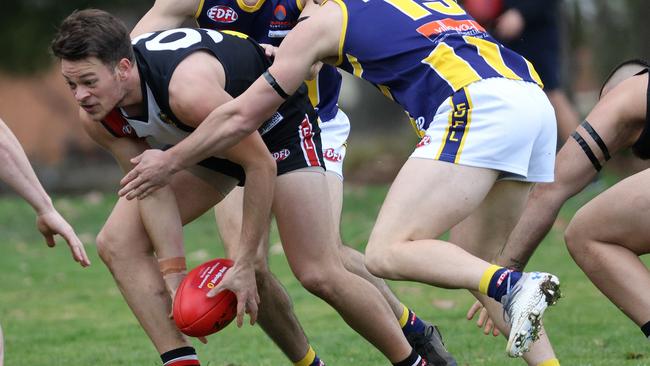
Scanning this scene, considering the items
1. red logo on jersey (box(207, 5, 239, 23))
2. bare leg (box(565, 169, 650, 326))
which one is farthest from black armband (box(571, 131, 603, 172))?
red logo on jersey (box(207, 5, 239, 23))

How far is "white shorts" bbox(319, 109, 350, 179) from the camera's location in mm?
6180

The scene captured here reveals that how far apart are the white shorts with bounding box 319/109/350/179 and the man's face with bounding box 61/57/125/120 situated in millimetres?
1601

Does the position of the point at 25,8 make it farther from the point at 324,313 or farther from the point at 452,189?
the point at 452,189

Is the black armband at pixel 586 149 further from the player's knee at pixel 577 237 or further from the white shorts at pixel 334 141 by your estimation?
the white shorts at pixel 334 141

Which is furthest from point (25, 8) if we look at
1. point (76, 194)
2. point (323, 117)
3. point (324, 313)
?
point (323, 117)

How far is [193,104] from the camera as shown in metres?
4.71

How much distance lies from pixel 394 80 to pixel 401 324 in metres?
1.66

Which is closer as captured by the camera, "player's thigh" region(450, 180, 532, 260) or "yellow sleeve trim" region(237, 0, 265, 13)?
"player's thigh" region(450, 180, 532, 260)

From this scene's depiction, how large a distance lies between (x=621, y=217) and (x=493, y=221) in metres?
0.59

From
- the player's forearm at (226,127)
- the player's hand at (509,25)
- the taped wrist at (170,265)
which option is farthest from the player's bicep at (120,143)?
the player's hand at (509,25)

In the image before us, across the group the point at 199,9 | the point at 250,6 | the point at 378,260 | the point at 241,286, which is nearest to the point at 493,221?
→ the point at 378,260

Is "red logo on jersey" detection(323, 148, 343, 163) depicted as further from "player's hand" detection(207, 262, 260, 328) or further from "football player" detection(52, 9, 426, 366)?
"player's hand" detection(207, 262, 260, 328)

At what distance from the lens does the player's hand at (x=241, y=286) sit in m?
4.96

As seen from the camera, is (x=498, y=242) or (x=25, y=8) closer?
(x=498, y=242)
